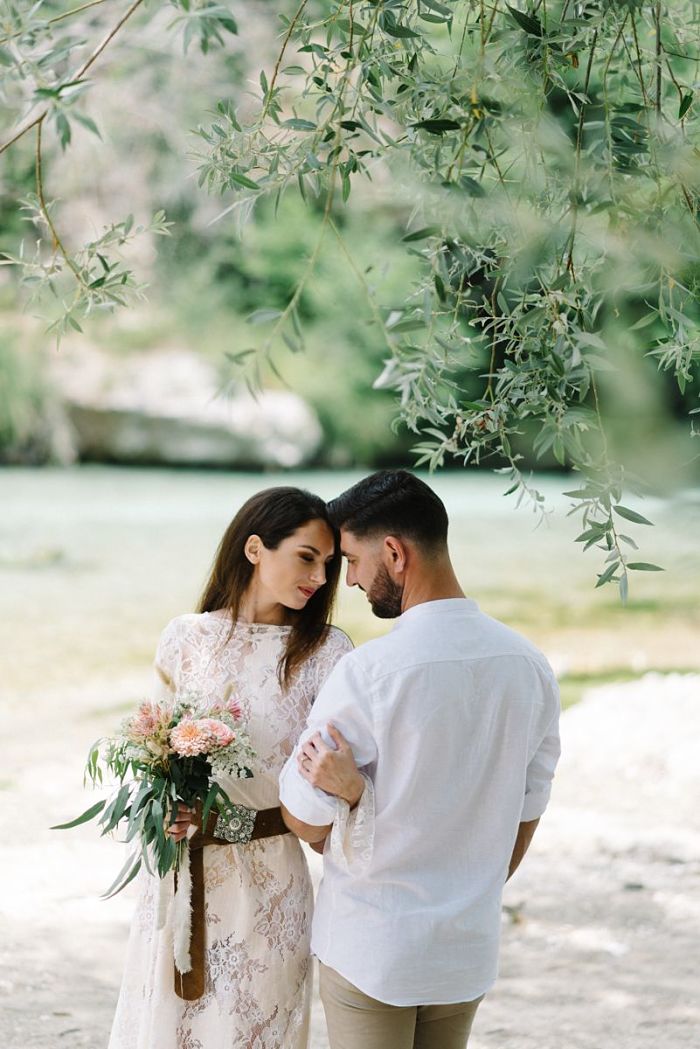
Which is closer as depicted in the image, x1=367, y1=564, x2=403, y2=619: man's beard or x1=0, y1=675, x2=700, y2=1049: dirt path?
x1=367, y1=564, x2=403, y2=619: man's beard

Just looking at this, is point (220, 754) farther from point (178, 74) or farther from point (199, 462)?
point (199, 462)

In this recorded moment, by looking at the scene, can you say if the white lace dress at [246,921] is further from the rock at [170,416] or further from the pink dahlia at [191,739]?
the rock at [170,416]

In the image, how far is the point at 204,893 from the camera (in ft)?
8.16

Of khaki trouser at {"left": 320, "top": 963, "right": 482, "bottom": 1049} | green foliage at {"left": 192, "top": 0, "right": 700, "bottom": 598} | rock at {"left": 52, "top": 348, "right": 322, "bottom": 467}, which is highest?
green foliage at {"left": 192, "top": 0, "right": 700, "bottom": 598}

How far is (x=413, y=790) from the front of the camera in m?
2.00

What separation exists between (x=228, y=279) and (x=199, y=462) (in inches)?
94.0

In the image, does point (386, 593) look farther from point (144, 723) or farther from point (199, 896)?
point (199, 896)

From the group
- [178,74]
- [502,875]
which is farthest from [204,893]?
[178,74]

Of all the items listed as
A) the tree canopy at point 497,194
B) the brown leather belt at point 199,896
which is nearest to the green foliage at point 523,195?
the tree canopy at point 497,194

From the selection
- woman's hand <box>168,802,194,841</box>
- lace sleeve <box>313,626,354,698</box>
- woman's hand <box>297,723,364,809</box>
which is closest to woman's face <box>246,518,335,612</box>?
lace sleeve <box>313,626,354,698</box>

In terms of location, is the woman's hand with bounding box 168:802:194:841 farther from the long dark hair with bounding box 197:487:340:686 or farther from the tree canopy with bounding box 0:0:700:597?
the tree canopy with bounding box 0:0:700:597

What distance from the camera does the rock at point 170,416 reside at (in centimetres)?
1557

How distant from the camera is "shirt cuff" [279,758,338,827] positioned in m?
1.99

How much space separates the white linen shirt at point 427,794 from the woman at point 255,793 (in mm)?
410
